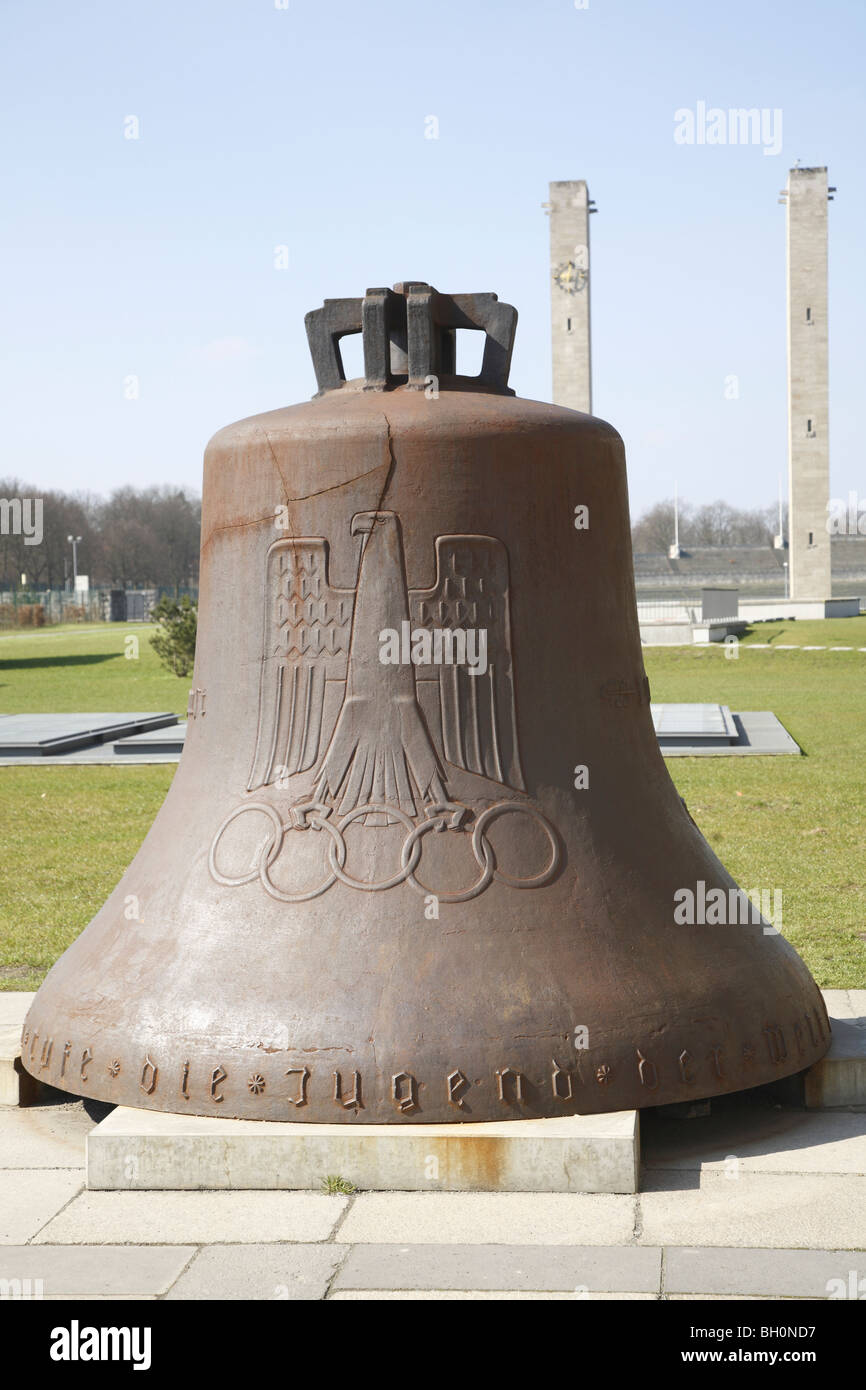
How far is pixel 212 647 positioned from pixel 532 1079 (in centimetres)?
159

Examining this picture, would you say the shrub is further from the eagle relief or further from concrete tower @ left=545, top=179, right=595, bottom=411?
concrete tower @ left=545, top=179, right=595, bottom=411

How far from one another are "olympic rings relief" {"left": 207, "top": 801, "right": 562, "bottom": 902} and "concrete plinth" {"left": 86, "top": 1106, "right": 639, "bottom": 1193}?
1.96 feet

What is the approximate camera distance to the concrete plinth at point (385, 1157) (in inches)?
129

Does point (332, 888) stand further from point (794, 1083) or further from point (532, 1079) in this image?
point (794, 1083)

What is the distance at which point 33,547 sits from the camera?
7438 cm

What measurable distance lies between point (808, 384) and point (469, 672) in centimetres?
4897

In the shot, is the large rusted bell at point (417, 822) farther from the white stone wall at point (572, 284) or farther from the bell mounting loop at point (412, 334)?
the white stone wall at point (572, 284)

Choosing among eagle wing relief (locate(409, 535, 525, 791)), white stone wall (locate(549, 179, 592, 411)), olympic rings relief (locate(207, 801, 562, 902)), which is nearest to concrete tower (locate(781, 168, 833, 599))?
white stone wall (locate(549, 179, 592, 411))

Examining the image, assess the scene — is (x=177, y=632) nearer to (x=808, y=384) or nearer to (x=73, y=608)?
(x=808, y=384)

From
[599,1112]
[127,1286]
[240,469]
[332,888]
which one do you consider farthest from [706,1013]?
[240,469]

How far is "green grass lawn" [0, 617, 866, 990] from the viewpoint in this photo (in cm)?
702

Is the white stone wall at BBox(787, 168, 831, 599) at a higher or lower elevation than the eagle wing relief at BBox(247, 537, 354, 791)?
higher

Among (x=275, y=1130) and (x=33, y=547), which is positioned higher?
(x=33, y=547)

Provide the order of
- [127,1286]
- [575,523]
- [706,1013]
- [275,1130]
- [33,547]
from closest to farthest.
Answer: [127,1286] → [275,1130] → [706,1013] → [575,523] → [33,547]
